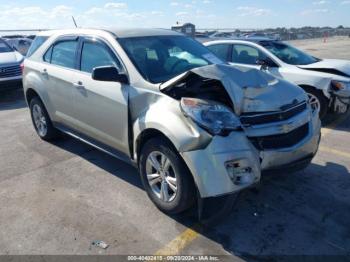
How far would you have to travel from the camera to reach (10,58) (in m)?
10.1

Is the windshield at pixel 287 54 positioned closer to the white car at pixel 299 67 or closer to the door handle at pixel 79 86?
the white car at pixel 299 67

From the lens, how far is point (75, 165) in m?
4.81

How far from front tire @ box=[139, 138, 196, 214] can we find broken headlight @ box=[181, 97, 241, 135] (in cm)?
39

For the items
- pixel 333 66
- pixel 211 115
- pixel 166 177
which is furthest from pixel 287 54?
pixel 166 177

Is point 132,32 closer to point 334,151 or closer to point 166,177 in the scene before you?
point 166,177

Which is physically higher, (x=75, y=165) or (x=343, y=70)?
(x=343, y=70)

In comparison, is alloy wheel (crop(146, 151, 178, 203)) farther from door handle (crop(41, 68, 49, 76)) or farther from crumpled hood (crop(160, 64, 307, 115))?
door handle (crop(41, 68, 49, 76))

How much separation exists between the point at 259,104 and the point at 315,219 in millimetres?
1268

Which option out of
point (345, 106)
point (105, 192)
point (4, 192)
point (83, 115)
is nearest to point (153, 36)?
point (83, 115)

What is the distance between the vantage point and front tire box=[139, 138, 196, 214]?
10.1ft

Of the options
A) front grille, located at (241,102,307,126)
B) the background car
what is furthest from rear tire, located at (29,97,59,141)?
the background car

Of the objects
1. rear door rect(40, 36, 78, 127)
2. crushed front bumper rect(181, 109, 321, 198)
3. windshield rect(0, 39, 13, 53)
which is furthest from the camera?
windshield rect(0, 39, 13, 53)

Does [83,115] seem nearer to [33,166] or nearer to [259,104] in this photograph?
[33,166]

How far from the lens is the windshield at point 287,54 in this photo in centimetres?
684
